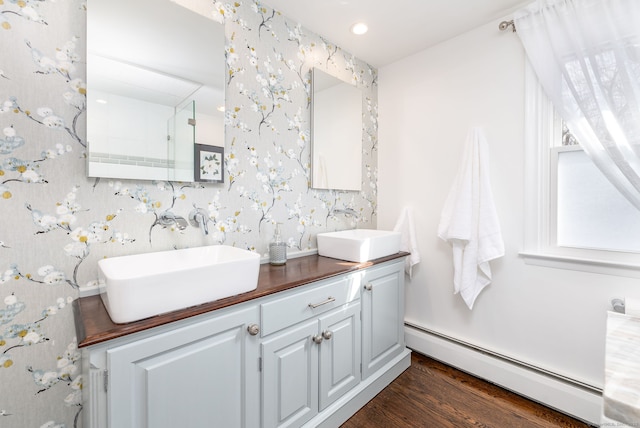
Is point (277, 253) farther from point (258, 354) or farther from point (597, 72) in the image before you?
point (597, 72)

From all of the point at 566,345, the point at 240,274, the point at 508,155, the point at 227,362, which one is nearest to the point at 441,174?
the point at 508,155

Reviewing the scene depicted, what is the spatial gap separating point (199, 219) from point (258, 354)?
0.67 m

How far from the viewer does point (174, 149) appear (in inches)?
54.3

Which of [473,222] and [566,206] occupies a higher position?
[566,206]

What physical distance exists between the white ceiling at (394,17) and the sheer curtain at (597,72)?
293mm

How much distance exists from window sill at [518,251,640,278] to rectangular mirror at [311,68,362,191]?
1258 mm

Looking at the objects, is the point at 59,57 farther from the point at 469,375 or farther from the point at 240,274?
the point at 469,375

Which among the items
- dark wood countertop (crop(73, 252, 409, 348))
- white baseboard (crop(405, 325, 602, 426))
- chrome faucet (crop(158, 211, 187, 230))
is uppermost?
chrome faucet (crop(158, 211, 187, 230))

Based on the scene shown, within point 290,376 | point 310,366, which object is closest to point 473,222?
point 310,366

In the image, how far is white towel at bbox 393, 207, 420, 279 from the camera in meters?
2.25

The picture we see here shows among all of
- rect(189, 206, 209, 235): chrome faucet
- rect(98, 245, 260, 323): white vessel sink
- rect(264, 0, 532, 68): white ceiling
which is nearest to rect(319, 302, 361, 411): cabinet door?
rect(98, 245, 260, 323): white vessel sink

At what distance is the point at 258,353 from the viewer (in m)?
1.21

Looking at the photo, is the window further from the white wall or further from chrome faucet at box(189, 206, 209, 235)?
chrome faucet at box(189, 206, 209, 235)

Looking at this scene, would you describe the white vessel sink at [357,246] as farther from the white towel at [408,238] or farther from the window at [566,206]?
the window at [566,206]
